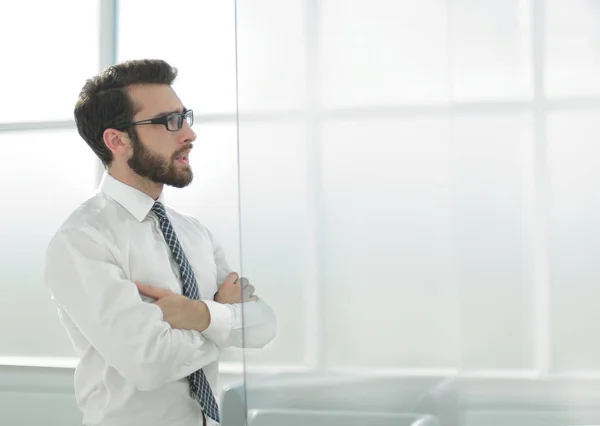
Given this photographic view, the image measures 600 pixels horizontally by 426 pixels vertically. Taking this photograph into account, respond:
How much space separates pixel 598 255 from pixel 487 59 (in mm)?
260

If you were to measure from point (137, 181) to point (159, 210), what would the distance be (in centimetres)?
8

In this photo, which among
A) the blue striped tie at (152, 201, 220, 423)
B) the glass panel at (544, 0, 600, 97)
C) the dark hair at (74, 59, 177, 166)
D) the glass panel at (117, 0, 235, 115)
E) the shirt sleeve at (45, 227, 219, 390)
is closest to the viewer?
the glass panel at (544, 0, 600, 97)

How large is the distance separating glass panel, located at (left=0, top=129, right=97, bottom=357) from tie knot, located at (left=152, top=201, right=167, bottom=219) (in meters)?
1.14

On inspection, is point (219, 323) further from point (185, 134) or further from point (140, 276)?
point (185, 134)

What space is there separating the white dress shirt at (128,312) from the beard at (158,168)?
49 millimetres

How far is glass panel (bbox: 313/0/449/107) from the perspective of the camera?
828 mm

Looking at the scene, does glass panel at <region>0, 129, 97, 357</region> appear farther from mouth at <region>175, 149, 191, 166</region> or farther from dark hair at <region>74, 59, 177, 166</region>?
mouth at <region>175, 149, 191, 166</region>

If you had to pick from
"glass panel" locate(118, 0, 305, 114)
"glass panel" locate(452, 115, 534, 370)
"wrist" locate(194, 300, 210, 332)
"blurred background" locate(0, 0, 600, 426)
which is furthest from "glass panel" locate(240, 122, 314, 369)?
"glass panel" locate(118, 0, 305, 114)

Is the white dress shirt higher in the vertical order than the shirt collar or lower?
lower

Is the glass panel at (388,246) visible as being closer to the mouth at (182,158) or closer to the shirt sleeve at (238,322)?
the shirt sleeve at (238,322)

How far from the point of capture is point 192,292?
1.37 m

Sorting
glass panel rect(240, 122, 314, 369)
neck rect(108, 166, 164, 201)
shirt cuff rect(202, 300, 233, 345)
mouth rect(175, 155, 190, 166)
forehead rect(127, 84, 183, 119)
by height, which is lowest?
shirt cuff rect(202, 300, 233, 345)

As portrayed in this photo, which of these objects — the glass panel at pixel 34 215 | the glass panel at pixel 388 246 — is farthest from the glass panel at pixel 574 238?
the glass panel at pixel 34 215

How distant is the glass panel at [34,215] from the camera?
256 centimetres
